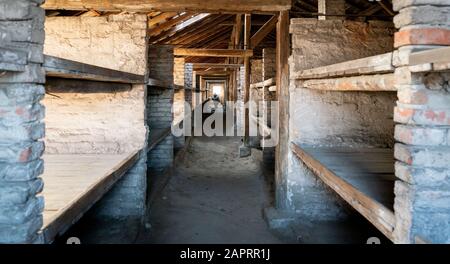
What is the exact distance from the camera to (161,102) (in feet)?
22.3

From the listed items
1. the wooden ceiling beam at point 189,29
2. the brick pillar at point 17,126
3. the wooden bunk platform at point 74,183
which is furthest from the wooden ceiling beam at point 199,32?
the brick pillar at point 17,126

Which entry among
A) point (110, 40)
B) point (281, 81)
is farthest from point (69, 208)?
point (281, 81)

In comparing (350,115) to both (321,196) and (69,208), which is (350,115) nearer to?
(321,196)

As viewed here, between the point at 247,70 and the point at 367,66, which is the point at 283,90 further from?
the point at 247,70

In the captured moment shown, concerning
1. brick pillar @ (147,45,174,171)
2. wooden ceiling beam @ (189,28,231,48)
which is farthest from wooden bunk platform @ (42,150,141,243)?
wooden ceiling beam @ (189,28,231,48)

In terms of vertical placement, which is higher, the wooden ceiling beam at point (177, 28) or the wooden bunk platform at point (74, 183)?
the wooden ceiling beam at point (177, 28)

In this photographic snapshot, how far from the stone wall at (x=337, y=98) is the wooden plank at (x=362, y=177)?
0.92 feet

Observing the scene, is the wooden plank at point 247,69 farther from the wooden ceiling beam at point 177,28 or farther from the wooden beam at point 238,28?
the wooden ceiling beam at point 177,28

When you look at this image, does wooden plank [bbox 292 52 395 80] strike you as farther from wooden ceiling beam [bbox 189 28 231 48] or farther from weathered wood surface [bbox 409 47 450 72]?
wooden ceiling beam [bbox 189 28 231 48]

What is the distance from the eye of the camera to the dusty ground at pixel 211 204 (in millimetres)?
4555

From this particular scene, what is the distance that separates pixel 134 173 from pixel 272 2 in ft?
9.42

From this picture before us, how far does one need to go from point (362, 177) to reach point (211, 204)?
334 cm

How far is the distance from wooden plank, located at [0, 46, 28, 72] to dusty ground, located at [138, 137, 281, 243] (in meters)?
3.30
